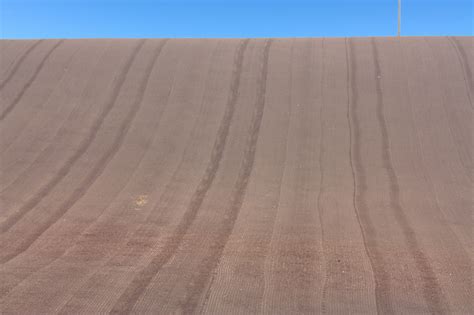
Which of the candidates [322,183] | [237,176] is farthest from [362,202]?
[237,176]

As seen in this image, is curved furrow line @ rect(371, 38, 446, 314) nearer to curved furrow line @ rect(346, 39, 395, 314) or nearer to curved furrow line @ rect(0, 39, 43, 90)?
curved furrow line @ rect(346, 39, 395, 314)

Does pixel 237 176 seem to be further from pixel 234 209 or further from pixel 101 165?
pixel 101 165

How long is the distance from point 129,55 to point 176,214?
8.04 meters

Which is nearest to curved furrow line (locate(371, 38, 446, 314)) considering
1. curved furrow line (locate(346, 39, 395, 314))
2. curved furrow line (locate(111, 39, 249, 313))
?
curved furrow line (locate(346, 39, 395, 314))

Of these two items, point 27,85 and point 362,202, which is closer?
point 362,202

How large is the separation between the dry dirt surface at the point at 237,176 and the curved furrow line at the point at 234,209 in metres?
0.03

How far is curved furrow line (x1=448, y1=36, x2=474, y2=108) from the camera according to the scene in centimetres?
1314

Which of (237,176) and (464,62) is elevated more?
(464,62)

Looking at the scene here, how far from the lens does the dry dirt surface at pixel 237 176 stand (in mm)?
5746

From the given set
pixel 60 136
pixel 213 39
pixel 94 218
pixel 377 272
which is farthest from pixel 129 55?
pixel 377 272

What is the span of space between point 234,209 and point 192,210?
24.4 inches

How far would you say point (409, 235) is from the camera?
24.3ft

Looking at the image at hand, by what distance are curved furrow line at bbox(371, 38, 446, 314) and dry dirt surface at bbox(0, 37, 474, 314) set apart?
3 centimetres

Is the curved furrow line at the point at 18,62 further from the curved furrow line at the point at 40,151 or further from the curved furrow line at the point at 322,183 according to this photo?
the curved furrow line at the point at 322,183
